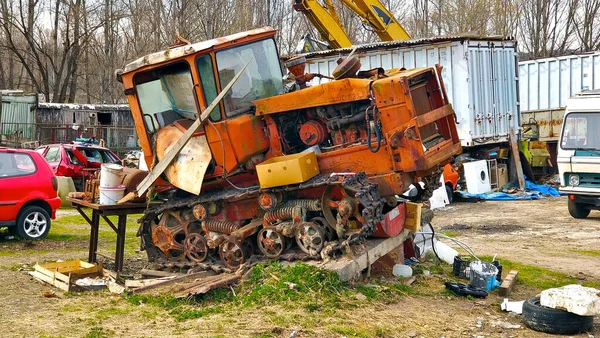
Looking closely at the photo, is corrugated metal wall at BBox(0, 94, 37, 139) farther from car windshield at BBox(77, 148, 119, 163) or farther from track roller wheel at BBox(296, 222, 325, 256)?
track roller wheel at BBox(296, 222, 325, 256)

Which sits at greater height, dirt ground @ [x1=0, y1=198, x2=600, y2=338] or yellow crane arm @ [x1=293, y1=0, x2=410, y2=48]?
yellow crane arm @ [x1=293, y1=0, x2=410, y2=48]

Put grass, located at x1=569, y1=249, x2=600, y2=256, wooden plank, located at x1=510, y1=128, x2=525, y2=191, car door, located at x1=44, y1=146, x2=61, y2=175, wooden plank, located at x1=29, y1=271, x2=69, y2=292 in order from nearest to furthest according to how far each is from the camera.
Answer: wooden plank, located at x1=29, y1=271, x2=69, y2=292 → grass, located at x1=569, y1=249, x2=600, y2=256 → car door, located at x1=44, y1=146, x2=61, y2=175 → wooden plank, located at x1=510, y1=128, x2=525, y2=191

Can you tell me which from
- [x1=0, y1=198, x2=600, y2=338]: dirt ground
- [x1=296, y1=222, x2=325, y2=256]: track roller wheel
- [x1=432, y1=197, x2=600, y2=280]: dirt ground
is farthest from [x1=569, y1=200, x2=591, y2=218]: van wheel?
[x1=296, y1=222, x2=325, y2=256]: track roller wheel

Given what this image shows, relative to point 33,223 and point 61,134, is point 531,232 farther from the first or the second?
point 61,134

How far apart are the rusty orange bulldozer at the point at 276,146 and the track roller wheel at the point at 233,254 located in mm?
14

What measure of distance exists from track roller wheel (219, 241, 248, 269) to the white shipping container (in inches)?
471

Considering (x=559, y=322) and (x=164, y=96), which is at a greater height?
(x=164, y=96)

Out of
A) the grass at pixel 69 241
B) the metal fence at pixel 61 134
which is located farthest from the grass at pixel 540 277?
the metal fence at pixel 61 134

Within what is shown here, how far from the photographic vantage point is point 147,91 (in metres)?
10.1

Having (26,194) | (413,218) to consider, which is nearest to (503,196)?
(413,218)

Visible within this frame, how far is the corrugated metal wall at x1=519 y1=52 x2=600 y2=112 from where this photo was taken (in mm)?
25609

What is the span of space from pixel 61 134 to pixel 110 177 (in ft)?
85.0

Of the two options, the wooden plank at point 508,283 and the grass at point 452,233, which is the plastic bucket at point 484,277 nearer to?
the wooden plank at point 508,283

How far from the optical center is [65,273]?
31.2 feet
